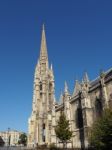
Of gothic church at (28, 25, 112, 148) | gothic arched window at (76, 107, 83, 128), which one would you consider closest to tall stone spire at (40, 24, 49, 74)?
gothic church at (28, 25, 112, 148)

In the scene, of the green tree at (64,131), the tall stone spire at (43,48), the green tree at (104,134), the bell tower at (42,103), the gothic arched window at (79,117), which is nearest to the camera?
the green tree at (104,134)

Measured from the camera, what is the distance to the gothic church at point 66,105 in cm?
3845

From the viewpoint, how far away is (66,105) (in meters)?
48.3

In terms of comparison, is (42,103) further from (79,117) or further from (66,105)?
(79,117)

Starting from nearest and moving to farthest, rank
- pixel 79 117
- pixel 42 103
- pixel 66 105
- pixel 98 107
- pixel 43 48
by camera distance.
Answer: pixel 98 107
pixel 79 117
pixel 66 105
pixel 42 103
pixel 43 48

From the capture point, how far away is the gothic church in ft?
126

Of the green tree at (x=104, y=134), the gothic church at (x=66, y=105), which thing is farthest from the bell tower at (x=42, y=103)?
the green tree at (x=104, y=134)

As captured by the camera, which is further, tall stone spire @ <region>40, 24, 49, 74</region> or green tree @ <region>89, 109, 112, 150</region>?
tall stone spire @ <region>40, 24, 49, 74</region>

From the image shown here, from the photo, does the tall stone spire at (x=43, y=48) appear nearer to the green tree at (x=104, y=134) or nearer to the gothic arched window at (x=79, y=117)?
the gothic arched window at (x=79, y=117)

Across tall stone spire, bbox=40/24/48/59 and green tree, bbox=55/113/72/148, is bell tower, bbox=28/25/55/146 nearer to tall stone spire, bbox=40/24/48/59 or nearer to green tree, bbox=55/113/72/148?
tall stone spire, bbox=40/24/48/59

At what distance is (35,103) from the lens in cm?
6869

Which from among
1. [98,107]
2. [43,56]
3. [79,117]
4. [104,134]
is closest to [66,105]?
[79,117]

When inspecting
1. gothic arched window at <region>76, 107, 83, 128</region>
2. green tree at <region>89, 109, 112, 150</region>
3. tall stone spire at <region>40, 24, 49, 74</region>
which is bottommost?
green tree at <region>89, 109, 112, 150</region>

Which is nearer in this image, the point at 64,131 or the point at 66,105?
the point at 64,131
